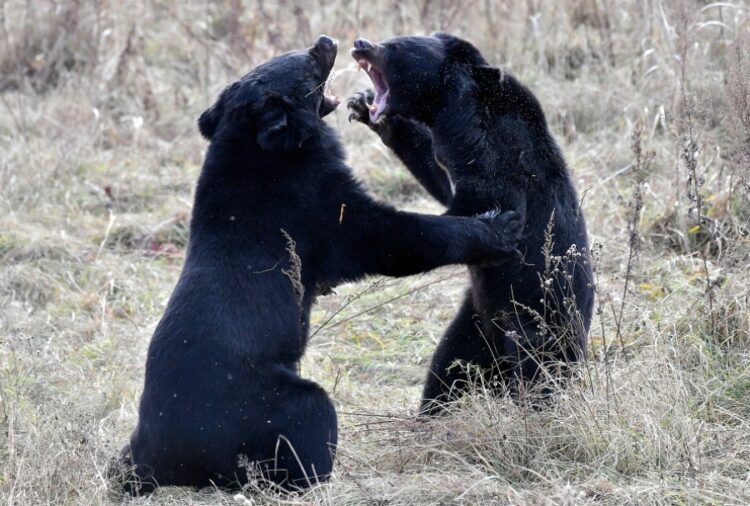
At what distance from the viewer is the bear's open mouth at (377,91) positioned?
528 cm

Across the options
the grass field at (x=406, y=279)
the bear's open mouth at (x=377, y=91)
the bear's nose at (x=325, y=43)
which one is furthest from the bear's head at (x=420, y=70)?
the grass field at (x=406, y=279)

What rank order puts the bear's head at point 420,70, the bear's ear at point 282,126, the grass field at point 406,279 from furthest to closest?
the bear's head at point 420,70 < the bear's ear at point 282,126 < the grass field at point 406,279

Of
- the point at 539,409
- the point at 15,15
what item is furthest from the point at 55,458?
the point at 15,15

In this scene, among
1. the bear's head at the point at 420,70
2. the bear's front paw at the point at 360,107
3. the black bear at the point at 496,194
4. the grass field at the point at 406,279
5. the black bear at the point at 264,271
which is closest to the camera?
the black bear at the point at 264,271

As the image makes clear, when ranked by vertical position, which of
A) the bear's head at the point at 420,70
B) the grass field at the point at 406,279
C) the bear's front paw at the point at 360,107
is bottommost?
the grass field at the point at 406,279

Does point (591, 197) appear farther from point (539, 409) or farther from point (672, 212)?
point (539, 409)

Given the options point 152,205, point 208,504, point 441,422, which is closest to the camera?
point 208,504

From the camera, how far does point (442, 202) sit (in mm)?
5348

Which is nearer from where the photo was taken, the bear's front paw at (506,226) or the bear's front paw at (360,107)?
the bear's front paw at (506,226)

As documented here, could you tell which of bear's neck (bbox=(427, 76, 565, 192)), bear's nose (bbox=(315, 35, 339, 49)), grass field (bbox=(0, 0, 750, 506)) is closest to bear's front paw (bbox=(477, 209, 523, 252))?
bear's neck (bbox=(427, 76, 565, 192))

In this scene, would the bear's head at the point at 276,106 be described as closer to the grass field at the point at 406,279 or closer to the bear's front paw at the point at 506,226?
the grass field at the point at 406,279

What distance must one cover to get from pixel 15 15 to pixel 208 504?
7.91 metres

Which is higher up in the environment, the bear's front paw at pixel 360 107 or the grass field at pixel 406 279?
the bear's front paw at pixel 360 107

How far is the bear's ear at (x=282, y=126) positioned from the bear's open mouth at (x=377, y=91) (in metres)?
0.73
